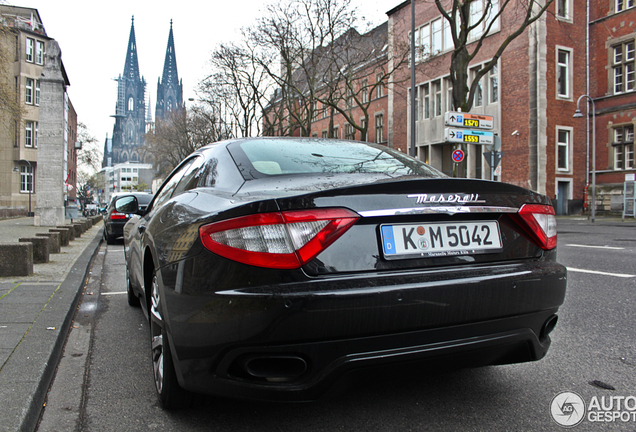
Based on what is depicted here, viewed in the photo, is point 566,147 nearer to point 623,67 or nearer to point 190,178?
point 623,67

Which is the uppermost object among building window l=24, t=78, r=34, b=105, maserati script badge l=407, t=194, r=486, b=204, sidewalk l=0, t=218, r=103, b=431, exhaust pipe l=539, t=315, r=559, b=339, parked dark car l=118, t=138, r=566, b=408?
building window l=24, t=78, r=34, b=105

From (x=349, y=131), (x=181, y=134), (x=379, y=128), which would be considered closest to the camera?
(x=379, y=128)

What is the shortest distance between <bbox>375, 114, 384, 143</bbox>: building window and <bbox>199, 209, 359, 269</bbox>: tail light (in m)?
41.4

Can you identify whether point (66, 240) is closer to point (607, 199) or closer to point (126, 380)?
point (126, 380)

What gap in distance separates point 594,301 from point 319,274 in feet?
13.6

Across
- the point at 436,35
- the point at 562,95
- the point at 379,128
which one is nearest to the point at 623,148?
the point at 562,95

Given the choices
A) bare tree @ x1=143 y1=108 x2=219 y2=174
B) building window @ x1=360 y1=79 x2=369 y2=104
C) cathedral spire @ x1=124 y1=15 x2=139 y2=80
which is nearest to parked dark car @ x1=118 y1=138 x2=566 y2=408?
building window @ x1=360 y1=79 x2=369 y2=104

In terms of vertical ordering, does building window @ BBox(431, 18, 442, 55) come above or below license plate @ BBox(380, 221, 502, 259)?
above

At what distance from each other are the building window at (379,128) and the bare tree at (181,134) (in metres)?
13.8

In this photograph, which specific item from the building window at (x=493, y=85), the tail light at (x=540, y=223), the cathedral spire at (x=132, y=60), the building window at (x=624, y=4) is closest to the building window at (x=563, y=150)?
the building window at (x=493, y=85)

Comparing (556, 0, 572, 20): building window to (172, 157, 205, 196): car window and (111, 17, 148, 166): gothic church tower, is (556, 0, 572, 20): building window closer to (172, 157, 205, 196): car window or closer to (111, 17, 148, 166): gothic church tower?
(172, 157, 205, 196): car window

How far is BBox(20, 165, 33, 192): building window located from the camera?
45625 millimetres

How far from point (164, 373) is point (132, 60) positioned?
19452 cm

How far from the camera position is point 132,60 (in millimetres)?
178250
